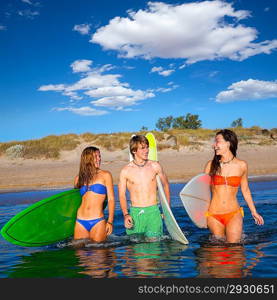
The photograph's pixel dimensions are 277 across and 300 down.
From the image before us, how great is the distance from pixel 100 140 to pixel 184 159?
253 inches

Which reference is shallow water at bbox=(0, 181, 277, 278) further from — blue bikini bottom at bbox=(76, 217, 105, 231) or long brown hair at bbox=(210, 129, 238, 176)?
long brown hair at bbox=(210, 129, 238, 176)

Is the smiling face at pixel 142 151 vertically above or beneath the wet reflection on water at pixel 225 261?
above

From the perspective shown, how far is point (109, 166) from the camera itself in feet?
51.7

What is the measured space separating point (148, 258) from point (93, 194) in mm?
1141

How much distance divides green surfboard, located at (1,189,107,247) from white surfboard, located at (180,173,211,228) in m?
1.20

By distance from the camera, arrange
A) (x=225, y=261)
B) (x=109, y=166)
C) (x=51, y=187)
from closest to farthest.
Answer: (x=225, y=261) → (x=51, y=187) → (x=109, y=166)

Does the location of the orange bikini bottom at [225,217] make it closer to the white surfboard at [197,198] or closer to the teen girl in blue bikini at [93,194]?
the white surfboard at [197,198]

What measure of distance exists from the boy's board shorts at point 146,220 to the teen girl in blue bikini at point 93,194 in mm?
352

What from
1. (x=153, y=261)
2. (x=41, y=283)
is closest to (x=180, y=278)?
(x=153, y=261)

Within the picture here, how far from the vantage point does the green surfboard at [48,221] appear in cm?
482

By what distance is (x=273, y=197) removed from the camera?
8.80 metres

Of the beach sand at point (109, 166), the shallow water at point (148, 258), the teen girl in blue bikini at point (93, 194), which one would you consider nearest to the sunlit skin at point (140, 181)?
the teen girl in blue bikini at point (93, 194)

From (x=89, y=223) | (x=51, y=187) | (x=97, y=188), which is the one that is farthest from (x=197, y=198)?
(x=51, y=187)

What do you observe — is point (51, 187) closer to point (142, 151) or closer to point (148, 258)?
point (142, 151)
